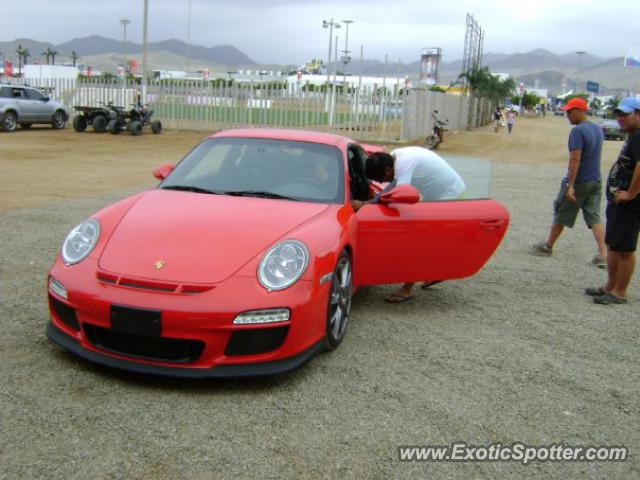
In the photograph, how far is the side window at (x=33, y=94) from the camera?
24.2 metres

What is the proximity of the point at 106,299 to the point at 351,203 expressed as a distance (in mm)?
1951

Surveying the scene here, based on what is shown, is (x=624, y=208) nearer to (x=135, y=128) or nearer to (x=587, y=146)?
(x=587, y=146)

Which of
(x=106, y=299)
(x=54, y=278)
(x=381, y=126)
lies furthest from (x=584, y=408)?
(x=381, y=126)

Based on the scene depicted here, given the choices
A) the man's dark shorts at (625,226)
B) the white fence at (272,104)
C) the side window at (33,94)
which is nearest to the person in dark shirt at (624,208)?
the man's dark shorts at (625,226)

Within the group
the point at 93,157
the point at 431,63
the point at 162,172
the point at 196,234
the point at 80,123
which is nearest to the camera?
the point at 196,234

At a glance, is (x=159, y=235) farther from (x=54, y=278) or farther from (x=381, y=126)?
(x=381, y=126)

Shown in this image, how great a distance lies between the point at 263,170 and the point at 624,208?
307cm

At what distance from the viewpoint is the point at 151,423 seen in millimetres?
3127

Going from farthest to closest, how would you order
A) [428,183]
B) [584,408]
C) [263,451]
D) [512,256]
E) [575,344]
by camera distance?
[512,256]
[428,183]
[575,344]
[584,408]
[263,451]

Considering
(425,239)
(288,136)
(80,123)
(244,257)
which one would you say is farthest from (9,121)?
(244,257)

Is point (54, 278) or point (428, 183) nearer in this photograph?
point (54, 278)

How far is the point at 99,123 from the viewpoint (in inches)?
949

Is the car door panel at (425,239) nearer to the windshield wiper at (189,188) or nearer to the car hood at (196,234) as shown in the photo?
the car hood at (196,234)

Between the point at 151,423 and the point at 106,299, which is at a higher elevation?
the point at 106,299
